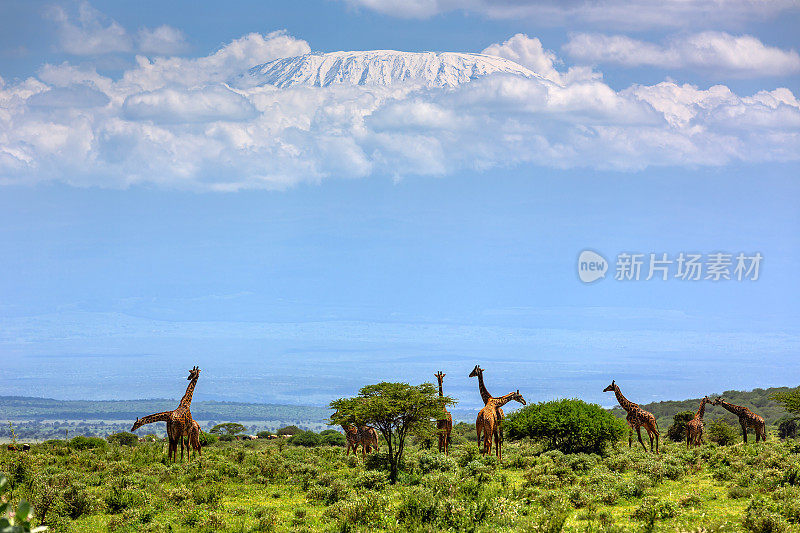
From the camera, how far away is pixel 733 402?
114312 millimetres

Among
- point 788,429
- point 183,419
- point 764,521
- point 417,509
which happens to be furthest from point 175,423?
point 788,429

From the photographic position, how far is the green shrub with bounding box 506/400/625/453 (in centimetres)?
4188

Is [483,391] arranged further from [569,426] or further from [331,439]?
[331,439]

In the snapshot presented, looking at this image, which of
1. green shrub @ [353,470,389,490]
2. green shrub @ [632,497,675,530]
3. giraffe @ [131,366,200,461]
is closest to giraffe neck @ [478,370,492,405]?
green shrub @ [353,470,389,490]

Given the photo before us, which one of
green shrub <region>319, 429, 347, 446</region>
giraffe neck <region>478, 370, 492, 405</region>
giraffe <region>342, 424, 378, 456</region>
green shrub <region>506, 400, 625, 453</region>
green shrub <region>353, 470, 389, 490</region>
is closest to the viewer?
green shrub <region>353, 470, 389, 490</region>

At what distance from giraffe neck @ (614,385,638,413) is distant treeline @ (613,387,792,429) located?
64.8m

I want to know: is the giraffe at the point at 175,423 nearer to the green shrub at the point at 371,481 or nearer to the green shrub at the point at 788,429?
the green shrub at the point at 371,481

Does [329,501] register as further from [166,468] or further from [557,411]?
[557,411]

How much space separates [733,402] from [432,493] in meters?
104

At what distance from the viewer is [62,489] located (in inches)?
1099

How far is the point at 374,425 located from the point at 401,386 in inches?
91.0

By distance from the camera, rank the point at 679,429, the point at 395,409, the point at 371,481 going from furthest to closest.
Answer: the point at 679,429
the point at 395,409
the point at 371,481

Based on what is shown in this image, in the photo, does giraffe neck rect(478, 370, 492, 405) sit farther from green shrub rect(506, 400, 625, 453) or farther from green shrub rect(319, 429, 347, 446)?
green shrub rect(319, 429, 347, 446)

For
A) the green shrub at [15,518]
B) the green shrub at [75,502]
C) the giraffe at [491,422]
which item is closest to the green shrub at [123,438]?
the giraffe at [491,422]
